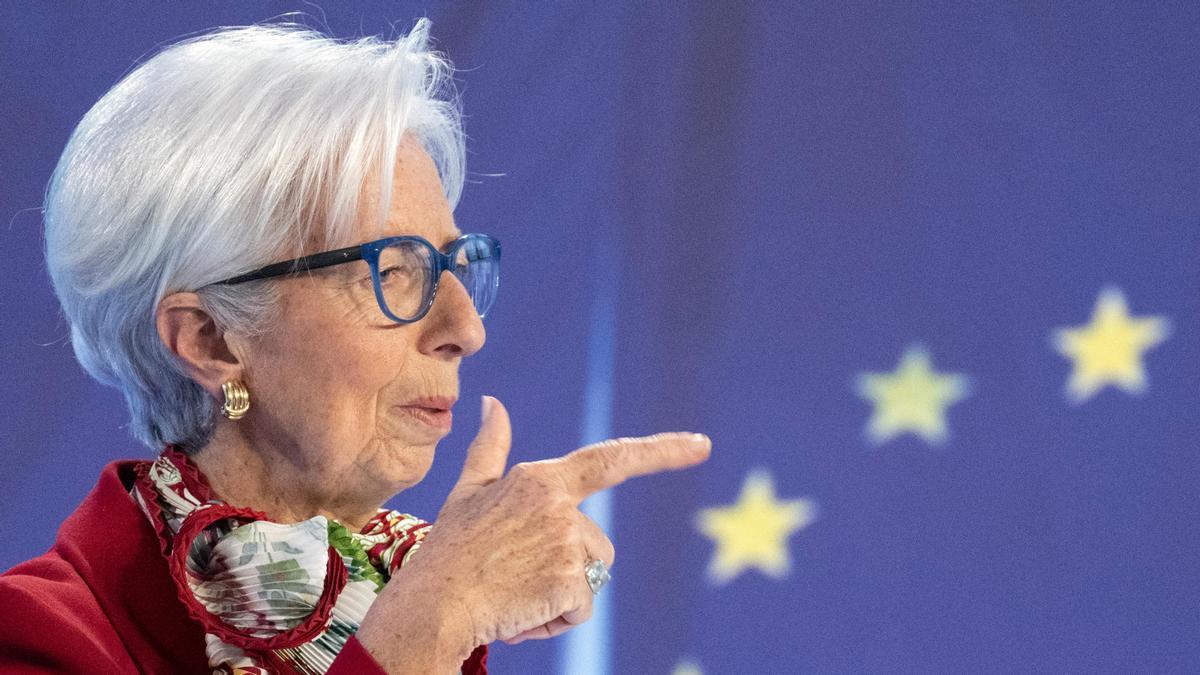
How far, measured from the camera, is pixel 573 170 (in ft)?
7.04

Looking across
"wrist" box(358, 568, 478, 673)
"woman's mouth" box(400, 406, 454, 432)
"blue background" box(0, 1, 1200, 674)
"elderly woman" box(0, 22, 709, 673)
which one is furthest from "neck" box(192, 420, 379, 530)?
"blue background" box(0, 1, 1200, 674)

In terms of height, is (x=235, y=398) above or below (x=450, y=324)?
below

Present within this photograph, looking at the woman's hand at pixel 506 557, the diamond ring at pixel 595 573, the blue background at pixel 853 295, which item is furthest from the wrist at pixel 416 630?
the blue background at pixel 853 295

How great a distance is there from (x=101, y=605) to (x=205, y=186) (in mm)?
406

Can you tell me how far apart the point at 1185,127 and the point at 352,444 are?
153cm

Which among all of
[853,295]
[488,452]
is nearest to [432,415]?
[488,452]

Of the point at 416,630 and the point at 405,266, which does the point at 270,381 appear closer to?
the point at 405,266

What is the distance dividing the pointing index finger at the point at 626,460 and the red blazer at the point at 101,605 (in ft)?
1.29

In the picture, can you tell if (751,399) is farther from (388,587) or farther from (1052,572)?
(388,587)

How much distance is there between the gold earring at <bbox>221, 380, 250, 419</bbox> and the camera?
1.26 m

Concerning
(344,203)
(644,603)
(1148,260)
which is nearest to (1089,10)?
(1148,260)

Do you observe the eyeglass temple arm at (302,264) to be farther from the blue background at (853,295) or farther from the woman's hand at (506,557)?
the blue background at (853,295)

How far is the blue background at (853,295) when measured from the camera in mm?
2094

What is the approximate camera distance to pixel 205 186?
1221mm
